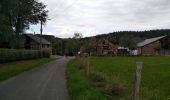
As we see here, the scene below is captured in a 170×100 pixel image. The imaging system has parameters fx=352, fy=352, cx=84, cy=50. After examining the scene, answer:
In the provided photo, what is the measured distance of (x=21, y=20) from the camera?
56219mm

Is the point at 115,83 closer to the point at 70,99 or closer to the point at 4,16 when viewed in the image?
the point at 70,99

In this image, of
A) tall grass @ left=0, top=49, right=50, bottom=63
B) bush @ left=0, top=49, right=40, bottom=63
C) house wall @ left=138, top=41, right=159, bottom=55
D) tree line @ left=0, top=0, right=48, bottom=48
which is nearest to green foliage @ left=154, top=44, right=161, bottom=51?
house wall @ left=138, top=41, right=159, bottom=55

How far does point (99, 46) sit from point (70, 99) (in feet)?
403

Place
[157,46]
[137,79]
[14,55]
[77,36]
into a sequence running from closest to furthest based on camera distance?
[137,79], [14,55], [157,46], [77,36]

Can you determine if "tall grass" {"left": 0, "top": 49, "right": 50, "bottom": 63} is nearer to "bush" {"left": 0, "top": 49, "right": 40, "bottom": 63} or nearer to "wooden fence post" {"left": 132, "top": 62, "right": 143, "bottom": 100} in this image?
"bush" {"left": 0, "top": 49, "right": 40, "bottom": 63}

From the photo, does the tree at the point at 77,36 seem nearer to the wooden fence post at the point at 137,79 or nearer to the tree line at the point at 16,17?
the tree line at the point at 16,17

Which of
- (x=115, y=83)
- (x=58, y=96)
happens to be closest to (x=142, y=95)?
(x=115, y=83)

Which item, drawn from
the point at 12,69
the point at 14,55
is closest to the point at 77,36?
the point at 14,55

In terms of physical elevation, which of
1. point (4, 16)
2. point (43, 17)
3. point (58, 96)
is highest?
point (43, 17)

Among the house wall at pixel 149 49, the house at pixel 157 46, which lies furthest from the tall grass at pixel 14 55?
the house wall at pixel 149 49

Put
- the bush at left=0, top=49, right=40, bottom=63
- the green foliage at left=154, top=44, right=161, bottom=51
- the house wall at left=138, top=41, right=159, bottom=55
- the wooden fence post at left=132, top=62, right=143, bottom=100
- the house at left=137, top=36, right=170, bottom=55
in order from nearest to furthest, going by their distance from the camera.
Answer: the wooden fence post at left=132, top=62, right=143, bottom=100, the bush at left=0, top=49, right=40, bottom=63, the green foliage at left=154, top=44, right=161, bottom=51, the house at left=137, top=36, right=170, bottom=55, the house wall at left=138, top=41, right=159, bottom=55

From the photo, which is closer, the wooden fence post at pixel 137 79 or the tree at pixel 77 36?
the wooden fence post at pixel 137 79

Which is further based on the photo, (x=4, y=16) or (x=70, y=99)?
(x=4, y=16)

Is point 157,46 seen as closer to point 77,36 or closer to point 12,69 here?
point 77,36
